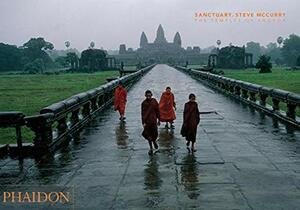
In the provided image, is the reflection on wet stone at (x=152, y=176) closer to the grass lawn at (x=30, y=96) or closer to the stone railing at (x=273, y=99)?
the stone railing at (x=273, y=99)

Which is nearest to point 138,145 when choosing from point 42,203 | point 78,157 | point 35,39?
point 78,157

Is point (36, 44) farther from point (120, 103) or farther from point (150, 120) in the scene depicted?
point (150, 120)

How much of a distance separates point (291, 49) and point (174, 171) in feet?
472

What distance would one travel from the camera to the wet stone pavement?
554cm

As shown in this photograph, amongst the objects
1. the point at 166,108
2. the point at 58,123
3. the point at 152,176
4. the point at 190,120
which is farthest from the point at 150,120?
the point at 166,108

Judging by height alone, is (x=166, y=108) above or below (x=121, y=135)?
above

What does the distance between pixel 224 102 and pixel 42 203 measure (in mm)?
14071

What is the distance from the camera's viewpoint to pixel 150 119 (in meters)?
8.89

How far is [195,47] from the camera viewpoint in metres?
198

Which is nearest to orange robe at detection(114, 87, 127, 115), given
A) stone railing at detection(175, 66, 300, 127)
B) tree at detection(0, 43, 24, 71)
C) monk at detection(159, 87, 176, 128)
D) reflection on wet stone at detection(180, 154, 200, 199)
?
monk at detection(159, 87, 176, 128)

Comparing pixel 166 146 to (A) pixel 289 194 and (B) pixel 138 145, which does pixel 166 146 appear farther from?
(A) pixel 289 194

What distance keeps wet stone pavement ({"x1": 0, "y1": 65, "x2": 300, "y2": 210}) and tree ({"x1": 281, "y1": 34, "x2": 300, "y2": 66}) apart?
129634 mm

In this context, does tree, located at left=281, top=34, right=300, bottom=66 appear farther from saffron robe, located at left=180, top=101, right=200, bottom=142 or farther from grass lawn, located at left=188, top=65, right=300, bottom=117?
saffron robe, located at left=180, top=101, right=200, bottom=142

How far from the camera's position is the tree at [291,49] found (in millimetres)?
135000
